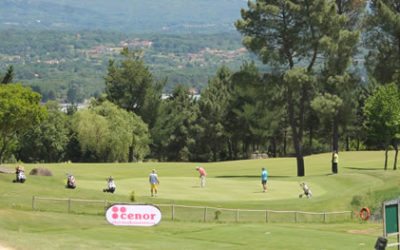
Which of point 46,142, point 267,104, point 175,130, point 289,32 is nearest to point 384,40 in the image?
point 267,104

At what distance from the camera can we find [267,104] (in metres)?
64.1

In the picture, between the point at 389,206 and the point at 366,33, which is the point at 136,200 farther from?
the point at 366,33

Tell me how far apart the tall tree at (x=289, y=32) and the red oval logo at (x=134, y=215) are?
3493 cm

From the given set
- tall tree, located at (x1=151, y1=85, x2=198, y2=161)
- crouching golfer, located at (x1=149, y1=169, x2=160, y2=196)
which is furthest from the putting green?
tall tree, located at (x1=151, y1=85, x2=198, y2=161)

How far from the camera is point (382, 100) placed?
6222cm

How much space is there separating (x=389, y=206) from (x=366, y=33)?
5414 centimetres

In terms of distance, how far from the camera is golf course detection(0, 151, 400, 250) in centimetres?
3133

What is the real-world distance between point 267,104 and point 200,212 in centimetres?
2515

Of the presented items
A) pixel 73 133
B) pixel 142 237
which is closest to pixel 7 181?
pixel 142 237

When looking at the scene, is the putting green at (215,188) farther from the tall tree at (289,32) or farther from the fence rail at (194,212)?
the tall tree at (289,32)

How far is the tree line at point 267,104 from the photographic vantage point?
199ft

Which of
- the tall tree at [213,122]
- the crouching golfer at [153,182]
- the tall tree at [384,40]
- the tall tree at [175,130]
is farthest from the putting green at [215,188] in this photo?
the tall tree at [175,130]

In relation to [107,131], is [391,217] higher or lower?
lower

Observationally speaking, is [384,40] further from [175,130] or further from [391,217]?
[391,217]
